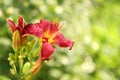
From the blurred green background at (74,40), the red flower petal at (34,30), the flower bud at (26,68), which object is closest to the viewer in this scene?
the red flower petal at (34,30)

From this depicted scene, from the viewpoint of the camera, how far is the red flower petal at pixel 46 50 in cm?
174

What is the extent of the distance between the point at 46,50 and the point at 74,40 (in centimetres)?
159

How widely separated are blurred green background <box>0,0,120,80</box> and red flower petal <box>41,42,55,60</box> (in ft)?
3.76

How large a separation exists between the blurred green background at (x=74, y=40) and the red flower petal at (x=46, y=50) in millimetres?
1145

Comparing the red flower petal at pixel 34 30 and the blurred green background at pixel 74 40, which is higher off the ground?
the blurred green background at pixel 74 40

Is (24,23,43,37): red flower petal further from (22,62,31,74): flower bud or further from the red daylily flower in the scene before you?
(22,62,31,74): flower bud

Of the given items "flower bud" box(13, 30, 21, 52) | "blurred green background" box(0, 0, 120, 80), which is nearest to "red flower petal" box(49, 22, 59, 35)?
"flower bud" box(13, 30, 21, 52)

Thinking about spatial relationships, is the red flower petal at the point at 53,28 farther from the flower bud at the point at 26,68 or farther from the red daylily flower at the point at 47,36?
the flower bud at the point at 26,68

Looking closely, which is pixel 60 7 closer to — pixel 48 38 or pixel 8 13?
pixel 8 13

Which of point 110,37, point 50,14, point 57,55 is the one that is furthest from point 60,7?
point 110,37

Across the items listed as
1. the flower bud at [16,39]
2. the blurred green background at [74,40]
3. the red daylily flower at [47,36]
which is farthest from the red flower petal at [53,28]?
the blurred green background at [74,40]

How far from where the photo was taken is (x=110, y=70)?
3811mm

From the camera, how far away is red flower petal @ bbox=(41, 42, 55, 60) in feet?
5.70

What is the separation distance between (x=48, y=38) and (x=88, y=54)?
1.82m
